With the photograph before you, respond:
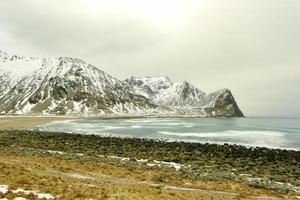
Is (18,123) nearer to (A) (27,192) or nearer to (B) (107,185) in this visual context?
(B) (107,185)

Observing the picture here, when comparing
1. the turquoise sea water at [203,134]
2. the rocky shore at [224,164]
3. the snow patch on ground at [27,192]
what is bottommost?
the rocky shore at [224,164]

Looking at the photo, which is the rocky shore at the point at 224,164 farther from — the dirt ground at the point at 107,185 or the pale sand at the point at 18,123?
the pale sand at the point at 18,123

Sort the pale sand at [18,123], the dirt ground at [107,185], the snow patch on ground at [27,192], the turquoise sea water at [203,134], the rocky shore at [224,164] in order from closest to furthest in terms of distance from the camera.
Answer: the snow patch on ground at [27,192] → the dirt ground at [107,185] → the rocky shore at [224,164] → the turquoise sea water at [203,134] → the pale sand at [18,123]

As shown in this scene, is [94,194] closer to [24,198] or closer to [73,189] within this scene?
[73,189]

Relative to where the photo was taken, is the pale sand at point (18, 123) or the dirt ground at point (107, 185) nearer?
the dirt ground at point (107, 185)

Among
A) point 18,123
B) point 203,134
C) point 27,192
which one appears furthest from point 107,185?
point 18,123

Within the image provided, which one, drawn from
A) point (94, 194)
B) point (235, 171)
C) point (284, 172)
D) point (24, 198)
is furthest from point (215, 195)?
point (284, 172)

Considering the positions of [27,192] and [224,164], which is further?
[224,164]

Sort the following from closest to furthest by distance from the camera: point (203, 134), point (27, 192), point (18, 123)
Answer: point (27, 192) < point (203, 134) < point (18, 123)

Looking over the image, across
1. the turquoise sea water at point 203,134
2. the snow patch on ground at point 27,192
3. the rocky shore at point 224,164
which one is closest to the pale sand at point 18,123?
the turquoise sea water at point 203,134

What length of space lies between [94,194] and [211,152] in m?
33.2

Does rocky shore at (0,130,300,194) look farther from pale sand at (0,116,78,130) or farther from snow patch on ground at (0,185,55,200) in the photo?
pale sand at (0,116,78,130)

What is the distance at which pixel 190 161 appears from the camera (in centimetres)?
3828

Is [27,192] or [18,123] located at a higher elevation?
[18,123]
